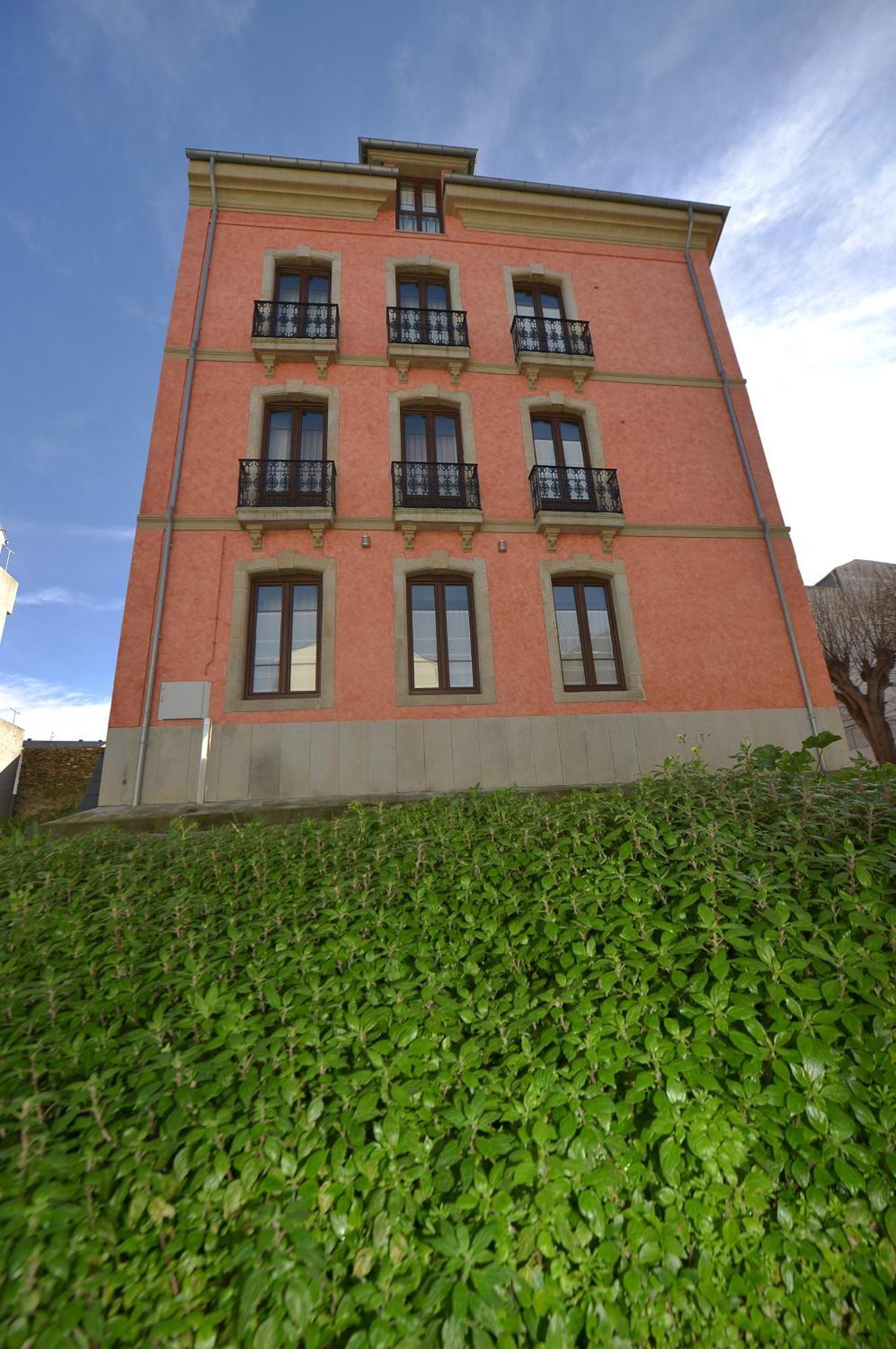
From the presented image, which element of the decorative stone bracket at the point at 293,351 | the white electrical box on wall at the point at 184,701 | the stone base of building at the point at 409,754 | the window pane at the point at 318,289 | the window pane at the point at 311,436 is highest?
the window pane at the point at 318,289

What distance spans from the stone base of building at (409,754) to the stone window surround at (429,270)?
9.37m

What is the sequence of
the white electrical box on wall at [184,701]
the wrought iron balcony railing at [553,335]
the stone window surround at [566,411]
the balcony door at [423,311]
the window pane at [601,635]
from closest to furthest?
the white electrical box on wall at [184,701], the window pane at [601,635], the stone window surround at [566,411], the balcony door at [423,311], the wrought iron balcony railing at [553,335]

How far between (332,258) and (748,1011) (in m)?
14.7

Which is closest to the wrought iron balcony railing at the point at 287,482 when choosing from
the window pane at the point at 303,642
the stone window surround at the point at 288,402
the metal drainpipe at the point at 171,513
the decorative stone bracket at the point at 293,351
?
the stone window surround at the point at 288,402

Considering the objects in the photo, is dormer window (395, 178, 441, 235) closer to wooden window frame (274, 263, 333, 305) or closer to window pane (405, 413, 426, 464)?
wooden window frame (274, 263, 333, 305)

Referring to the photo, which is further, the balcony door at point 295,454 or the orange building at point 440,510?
the balcony door at point 295,454

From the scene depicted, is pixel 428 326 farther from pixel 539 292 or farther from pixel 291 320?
pixel 539 292

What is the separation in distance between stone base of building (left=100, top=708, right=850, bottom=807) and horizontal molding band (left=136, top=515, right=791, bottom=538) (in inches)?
144

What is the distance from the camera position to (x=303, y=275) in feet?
39.1

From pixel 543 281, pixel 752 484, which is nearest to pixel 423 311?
pixel 543 281

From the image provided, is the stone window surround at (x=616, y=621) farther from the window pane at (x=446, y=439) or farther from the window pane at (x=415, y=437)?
the window pane at (x=415, y=437)

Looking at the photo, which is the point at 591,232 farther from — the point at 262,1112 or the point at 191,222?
the point at 262,1112

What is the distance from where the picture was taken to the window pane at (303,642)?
9.54 metres

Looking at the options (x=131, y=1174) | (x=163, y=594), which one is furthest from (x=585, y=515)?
(x=131, y=1174)
